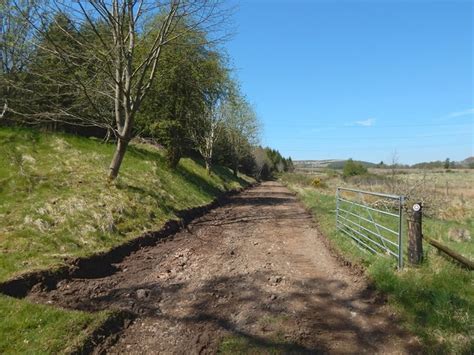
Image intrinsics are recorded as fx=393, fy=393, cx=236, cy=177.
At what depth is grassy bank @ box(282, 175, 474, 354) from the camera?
4652 mm

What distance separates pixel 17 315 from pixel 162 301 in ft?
6.49

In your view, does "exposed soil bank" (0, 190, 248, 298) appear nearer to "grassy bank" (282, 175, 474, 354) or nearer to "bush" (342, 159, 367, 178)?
"grassy bank" (282, 175, 474, 354)

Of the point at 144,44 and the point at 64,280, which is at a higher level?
the point at 144,44

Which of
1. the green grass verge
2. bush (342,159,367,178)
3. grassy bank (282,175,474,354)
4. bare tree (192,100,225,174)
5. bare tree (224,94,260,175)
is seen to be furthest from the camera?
bush (342,159,367,178)

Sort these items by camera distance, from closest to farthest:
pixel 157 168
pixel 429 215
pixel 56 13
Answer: pixel 56 13
pixel 157 168
pixel 429 215

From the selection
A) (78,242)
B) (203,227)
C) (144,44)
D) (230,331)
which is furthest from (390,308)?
(144,44)

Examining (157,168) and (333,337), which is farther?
(157,168)

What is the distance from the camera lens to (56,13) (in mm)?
11688

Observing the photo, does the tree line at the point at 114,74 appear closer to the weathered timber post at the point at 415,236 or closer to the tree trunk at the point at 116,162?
the tree trunk at the point at 116,162

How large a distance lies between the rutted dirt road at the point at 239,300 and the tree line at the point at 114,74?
5.97 metres

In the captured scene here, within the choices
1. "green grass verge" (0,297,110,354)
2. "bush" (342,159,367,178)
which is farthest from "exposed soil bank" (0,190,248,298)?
"bush" (342,159,367,178)

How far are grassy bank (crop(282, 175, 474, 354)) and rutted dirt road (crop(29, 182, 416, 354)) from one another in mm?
240

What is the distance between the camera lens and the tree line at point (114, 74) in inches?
485

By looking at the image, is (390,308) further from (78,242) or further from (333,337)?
(78,242)
